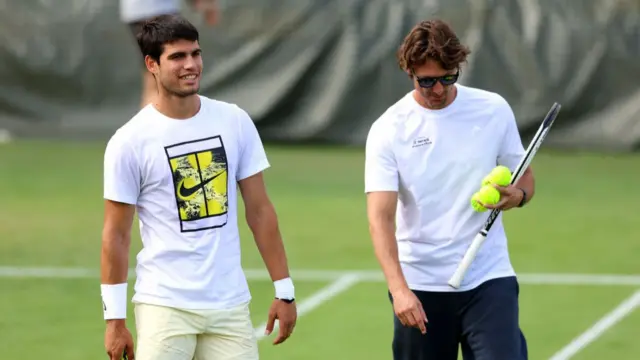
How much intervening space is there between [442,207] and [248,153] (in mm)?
1068

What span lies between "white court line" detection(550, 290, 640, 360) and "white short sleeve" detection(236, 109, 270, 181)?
341 centimetres

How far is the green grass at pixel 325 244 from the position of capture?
9156mm

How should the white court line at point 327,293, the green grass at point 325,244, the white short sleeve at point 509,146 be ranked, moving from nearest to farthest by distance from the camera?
the white short sleeve at point 509,146 → the green grass at point 325,244 → the white court line at point 327,293

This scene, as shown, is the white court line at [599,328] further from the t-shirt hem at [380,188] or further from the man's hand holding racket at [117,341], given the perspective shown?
the man's hand holding racket at [117,341]

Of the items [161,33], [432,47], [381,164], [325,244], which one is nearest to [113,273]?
[161,33]

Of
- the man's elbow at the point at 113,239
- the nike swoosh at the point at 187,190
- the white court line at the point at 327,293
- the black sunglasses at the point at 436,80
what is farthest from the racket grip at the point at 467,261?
the white court line at the point at 327,293

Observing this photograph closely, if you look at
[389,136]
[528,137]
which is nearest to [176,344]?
[389,136]

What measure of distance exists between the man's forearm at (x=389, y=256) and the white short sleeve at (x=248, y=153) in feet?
2.37

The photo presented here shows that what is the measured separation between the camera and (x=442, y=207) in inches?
256

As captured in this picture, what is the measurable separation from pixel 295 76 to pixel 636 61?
4475 millimetres

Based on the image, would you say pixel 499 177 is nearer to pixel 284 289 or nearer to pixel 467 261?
pixel 467 261

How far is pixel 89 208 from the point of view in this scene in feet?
Result: 47.0

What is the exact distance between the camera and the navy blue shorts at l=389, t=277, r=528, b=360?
21.0 ft

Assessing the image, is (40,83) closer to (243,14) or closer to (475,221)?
(243,14)
